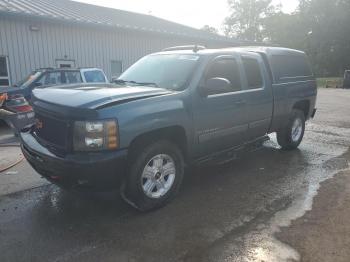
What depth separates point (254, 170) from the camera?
6.05 m

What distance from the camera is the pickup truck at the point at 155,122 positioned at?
382 cm

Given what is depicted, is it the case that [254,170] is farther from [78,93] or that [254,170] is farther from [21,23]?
[21,23]

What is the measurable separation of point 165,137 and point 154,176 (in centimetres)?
51

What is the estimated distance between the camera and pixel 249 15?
72.7 metres

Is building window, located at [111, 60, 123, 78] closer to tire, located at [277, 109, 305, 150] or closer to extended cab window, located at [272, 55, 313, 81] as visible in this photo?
extended cab window, located at [272, 55, 313, 81]

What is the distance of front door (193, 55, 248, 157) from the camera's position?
480cm

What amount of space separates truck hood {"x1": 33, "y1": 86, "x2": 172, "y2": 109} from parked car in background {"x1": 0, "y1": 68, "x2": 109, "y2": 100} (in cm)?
631

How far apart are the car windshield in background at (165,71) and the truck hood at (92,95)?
1.05 feet

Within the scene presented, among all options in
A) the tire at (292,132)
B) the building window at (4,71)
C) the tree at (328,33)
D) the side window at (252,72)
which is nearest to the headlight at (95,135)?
the side window at (252,72)

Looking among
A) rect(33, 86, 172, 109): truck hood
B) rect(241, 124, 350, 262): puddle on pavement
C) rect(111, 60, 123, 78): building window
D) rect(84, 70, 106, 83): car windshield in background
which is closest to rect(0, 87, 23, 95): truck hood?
rect(84, 70, 106, 83): car windshield in background

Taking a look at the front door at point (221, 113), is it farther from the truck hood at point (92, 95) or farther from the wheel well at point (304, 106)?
the wheel well at point (304, 106)

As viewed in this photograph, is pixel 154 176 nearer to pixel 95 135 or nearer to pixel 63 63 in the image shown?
pixel 95 135

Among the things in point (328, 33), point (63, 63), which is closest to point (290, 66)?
point (63, 63)

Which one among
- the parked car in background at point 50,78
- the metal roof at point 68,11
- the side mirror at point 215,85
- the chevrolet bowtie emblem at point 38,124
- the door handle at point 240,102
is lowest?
the parked car in background at point 50,78
